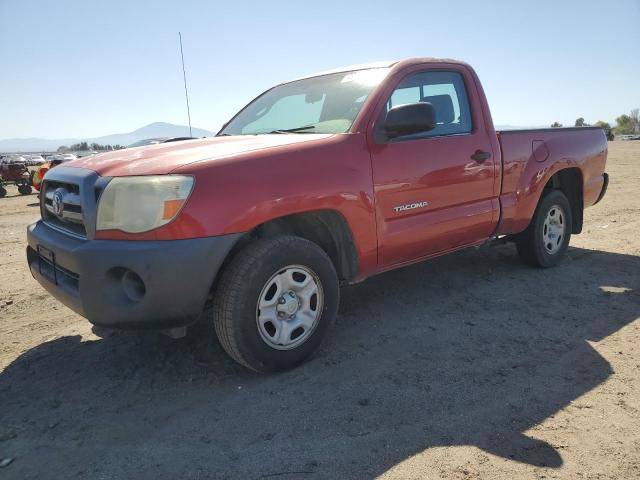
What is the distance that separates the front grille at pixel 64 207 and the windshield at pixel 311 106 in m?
1.47

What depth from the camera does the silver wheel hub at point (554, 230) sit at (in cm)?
500

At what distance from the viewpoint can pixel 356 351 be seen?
3.26m

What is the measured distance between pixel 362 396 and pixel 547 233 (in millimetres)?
3249

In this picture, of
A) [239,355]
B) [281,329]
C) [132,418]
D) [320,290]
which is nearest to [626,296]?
[320,290]

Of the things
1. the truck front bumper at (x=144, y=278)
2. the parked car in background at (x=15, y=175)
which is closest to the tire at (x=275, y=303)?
the truck front bumper at (x=144, y=278)

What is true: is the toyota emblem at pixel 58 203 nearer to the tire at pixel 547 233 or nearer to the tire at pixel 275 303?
the tire at pixel 275 303

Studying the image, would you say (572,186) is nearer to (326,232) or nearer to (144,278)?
(326,232)

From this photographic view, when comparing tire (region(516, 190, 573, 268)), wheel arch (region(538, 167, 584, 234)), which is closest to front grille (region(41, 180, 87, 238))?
tire (region(516, 190, 573, 268))

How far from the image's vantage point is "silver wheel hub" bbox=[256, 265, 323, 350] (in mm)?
2857

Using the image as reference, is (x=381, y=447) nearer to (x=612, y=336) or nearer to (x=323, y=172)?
(x=323, y=172)

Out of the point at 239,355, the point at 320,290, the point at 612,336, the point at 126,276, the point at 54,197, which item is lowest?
the point at 612,336

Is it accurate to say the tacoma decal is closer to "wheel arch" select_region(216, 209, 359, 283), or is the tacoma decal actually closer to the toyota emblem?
"wheel arch" select_region(216, 209, 359, 283)

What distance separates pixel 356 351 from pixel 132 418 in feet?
4.61

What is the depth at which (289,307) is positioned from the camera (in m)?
2.96
